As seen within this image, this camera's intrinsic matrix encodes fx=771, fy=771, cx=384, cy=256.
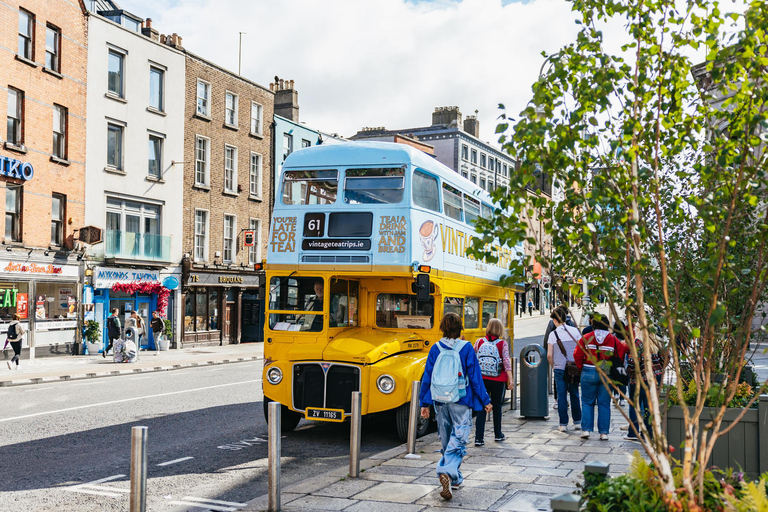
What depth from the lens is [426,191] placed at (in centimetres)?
1210

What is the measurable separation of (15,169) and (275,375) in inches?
699

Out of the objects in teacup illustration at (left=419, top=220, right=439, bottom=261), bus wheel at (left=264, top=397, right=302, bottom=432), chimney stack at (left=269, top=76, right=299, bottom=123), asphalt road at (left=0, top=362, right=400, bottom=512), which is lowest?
asphalt road at (left=0, top=362, right=400, bottom=512)

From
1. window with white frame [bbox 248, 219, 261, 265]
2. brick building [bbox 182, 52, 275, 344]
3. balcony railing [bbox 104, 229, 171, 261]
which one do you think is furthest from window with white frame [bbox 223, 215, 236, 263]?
balcony railing [bbox 104, 229, 171, 261]

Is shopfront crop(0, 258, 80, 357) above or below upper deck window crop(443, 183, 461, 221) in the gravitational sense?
below

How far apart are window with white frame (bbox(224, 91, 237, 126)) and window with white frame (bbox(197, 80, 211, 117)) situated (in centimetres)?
119

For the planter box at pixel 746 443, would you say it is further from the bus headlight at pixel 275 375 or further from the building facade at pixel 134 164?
the building facade at pixel 134 164

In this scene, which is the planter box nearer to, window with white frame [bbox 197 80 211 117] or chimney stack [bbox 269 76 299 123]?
window with white frame [bbox 197 80 211 117]

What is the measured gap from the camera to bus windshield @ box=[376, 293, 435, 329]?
11984 millimetres

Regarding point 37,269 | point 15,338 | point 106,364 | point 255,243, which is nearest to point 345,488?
point 15,338

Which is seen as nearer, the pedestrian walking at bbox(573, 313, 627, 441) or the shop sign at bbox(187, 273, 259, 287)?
the pedestrian walking at bbox(573, 313, 627, 441)

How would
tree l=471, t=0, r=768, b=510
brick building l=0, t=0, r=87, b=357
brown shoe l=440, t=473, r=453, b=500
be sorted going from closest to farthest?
1. tree l=471, t=0, r=768, b=510
2. brown shoe l=440, t=473, r=453, b=500
3. brick building l=0, t=0, r=87, b=357

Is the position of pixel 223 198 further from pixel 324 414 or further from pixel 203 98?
pixel 324 414

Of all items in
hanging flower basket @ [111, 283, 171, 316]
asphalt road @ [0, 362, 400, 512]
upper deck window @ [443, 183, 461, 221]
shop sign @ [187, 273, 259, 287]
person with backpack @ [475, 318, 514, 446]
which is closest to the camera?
asphalt road @ [0, 362, 400, 512]

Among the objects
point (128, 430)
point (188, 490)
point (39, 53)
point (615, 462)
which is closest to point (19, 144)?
point (39, 53)
